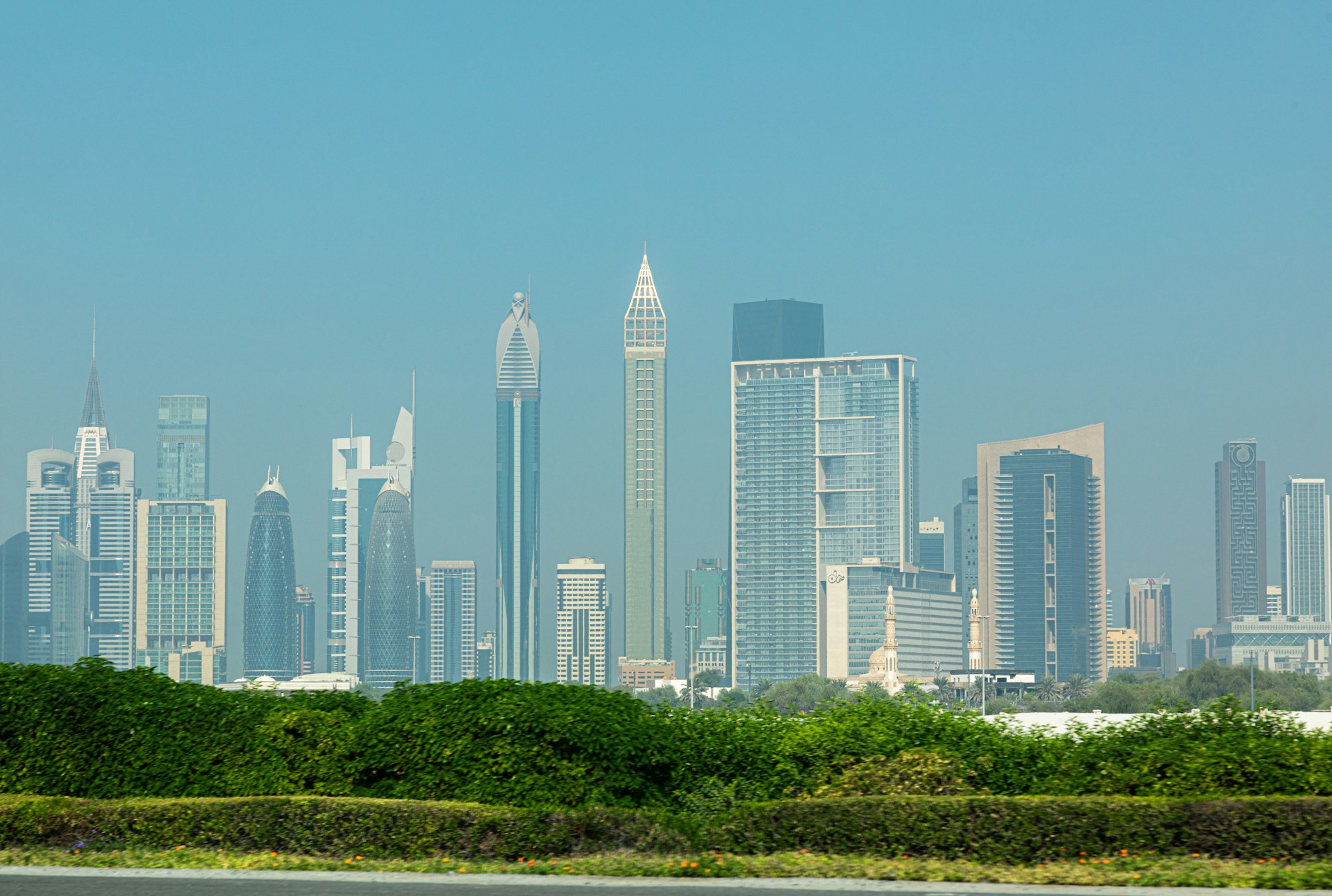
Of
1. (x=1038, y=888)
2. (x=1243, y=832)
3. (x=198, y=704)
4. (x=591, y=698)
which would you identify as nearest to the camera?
(x=1038, y=888)

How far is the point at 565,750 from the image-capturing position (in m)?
15.1

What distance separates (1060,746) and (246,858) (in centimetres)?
957

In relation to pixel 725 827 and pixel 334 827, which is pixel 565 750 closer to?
pixel 725 827

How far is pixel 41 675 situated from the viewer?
17.4 m

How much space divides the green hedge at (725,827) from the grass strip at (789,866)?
0.46 feet

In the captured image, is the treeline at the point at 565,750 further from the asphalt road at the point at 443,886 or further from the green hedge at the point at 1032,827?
the asphalt road at the point at 443,886

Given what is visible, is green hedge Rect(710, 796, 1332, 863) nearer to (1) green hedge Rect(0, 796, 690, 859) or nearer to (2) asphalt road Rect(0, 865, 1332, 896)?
(1) green hedge Rect(0, 796, 690, 859)

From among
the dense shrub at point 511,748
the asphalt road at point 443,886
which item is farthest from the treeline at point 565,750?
the asphalt road at point 443,886

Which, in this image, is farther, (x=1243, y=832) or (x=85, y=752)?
(x=85, y=752)

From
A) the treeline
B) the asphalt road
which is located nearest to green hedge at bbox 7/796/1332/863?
the treeline

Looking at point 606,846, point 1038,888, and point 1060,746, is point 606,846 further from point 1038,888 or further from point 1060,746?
point 1060,746

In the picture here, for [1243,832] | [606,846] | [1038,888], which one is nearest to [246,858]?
[606,846]

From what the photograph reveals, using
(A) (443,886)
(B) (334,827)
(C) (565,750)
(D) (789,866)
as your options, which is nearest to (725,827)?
(D) (789,866)

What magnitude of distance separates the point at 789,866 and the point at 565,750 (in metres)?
3.04
